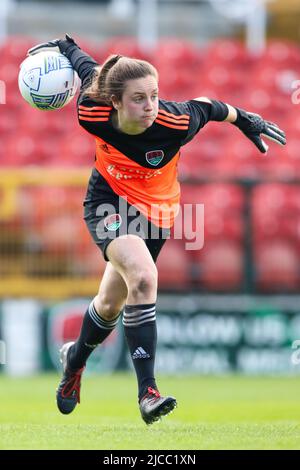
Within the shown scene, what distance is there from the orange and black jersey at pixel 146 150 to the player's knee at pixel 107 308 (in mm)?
588

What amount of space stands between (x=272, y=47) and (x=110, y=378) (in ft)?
25.2

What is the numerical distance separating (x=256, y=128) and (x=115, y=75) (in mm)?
1112

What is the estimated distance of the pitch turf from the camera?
19.3 ft

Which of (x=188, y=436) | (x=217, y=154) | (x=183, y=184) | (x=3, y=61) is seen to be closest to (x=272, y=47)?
(x=217, y=154)

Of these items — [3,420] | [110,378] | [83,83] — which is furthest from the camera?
[110,378]

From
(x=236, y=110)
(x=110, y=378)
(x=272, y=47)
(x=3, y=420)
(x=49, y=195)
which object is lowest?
(x=110, y=378)

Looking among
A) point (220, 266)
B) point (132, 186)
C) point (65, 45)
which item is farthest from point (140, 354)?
point (220, 266)

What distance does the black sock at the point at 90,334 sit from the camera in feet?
23.2

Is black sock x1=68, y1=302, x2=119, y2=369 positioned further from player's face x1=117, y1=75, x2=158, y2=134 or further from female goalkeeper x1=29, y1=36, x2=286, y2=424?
player's face x1=117, y1=75, x2=158, y2=134

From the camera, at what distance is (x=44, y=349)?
12.5 m

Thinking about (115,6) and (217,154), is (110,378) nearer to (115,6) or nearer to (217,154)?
(217,154)

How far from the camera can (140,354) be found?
251 inches

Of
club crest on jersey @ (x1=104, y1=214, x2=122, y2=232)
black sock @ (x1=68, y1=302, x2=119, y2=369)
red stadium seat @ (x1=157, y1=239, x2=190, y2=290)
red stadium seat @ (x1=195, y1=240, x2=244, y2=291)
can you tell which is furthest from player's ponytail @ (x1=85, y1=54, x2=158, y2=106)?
red stadium seat @ (x1=195, y1=240, x2=244, y2=291)

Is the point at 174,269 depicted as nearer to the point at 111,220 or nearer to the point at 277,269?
the point at 277,269
